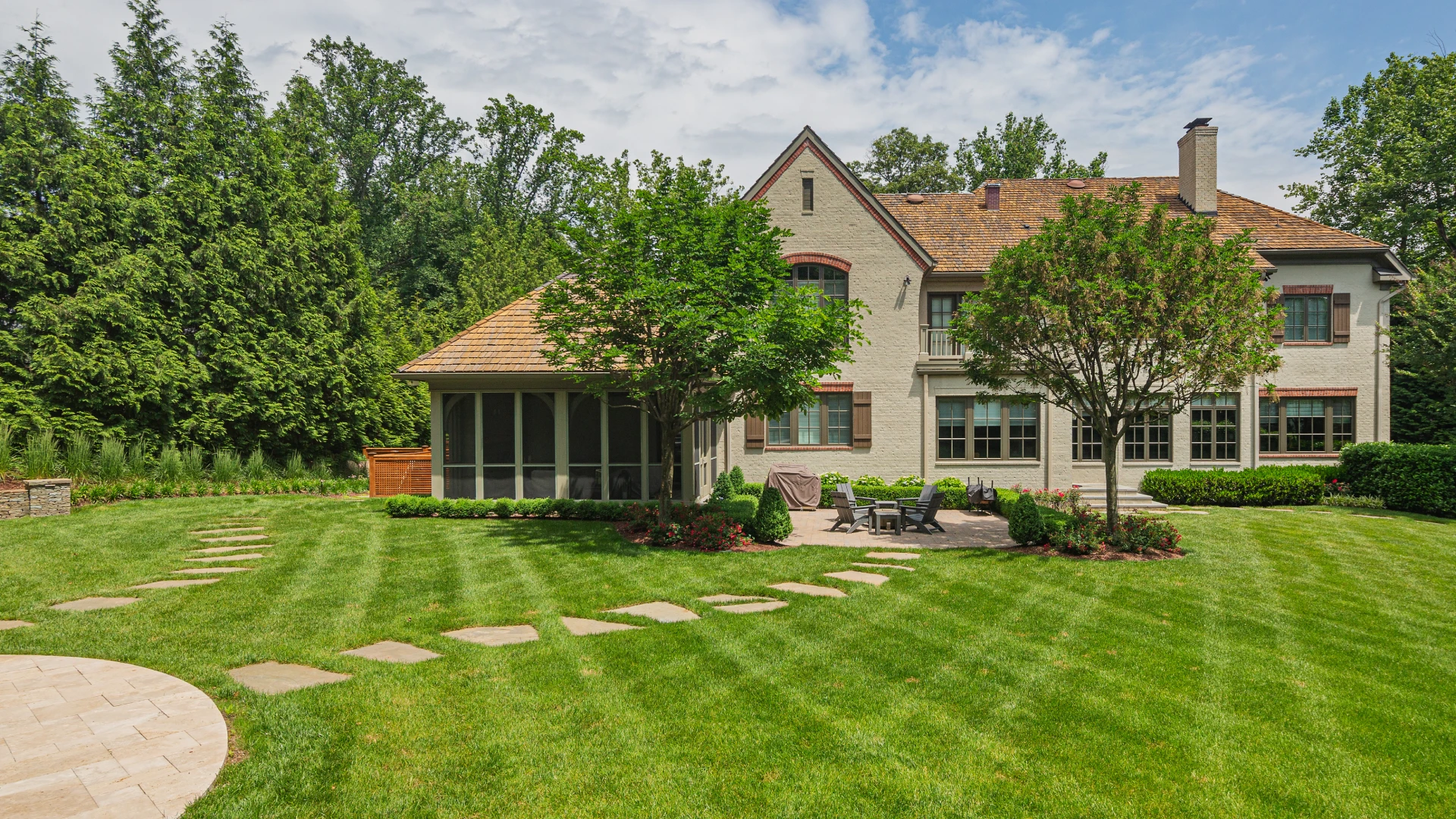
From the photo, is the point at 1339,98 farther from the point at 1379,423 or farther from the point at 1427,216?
the point at 1379,423

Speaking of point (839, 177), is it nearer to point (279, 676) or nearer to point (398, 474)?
point (398, 474)

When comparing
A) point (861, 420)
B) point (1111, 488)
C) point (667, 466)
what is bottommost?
point (1111, 488)

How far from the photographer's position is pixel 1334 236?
67.6ft

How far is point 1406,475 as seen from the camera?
57.0ft

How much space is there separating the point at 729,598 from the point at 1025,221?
61.5 ft

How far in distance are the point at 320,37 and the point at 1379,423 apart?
4896cm

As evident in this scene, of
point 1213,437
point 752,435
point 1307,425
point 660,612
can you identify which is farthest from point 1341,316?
point 660,612

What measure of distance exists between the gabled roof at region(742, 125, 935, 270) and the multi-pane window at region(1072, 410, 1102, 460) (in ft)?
20.6

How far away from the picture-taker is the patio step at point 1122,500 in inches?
708

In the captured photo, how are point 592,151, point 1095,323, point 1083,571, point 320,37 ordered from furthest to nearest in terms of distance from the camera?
1. point 592,151
2. point 320,37
3. point 1095,323
4. point 1083,571

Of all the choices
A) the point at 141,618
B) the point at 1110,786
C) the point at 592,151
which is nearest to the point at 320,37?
the point at 592,151

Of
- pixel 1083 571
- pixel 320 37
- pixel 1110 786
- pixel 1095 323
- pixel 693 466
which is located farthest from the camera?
pixel 320 37

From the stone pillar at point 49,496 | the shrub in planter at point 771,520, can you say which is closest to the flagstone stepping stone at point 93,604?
the shrub in planter at point 771,520

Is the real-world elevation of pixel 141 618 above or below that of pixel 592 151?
below
